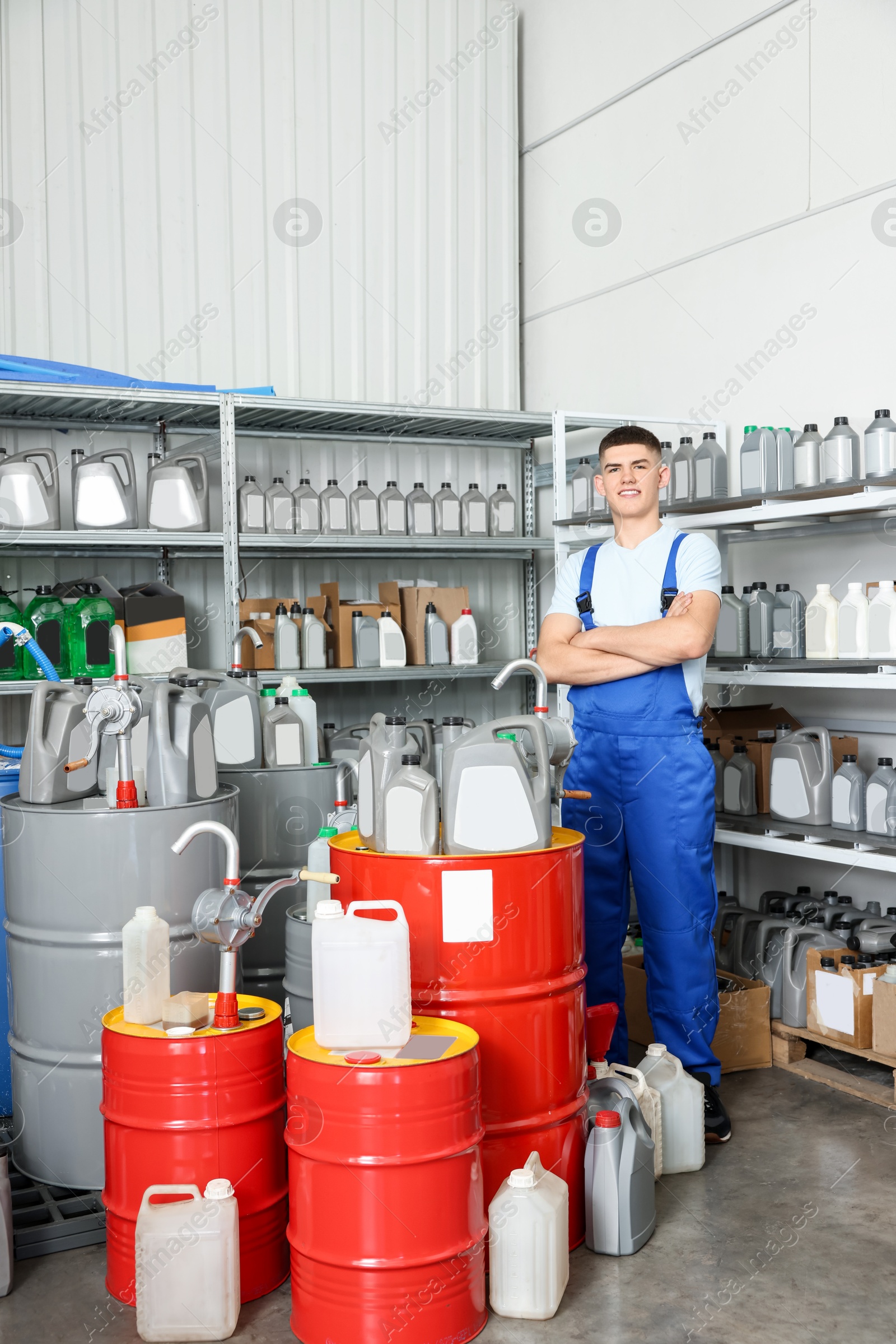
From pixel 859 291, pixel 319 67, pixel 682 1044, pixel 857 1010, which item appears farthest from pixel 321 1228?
pixel 319 67

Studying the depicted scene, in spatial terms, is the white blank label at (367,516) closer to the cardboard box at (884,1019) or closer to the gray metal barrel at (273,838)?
the gray metal barrel at (273,838)

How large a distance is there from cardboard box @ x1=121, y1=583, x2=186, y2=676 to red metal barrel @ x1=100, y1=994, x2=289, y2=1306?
2.22 metres

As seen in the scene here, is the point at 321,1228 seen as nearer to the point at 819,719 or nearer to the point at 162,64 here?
the point at 819,719

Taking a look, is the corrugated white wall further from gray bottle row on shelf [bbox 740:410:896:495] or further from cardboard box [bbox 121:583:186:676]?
gray bottle row on shelf [bbox 740:410:896:495]

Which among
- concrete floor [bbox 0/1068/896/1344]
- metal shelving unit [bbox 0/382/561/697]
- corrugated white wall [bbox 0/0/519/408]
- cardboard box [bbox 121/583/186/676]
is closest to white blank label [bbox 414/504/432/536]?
metal shelving unit [bbox 0/382/561/697]

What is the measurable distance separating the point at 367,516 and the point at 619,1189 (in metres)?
3.28

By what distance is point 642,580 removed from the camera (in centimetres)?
331

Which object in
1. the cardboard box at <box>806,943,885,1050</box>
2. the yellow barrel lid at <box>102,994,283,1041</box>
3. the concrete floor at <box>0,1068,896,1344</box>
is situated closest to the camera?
the concrete floor at <box>0,1068,896,1344</box>

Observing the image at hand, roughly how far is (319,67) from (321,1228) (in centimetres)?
528

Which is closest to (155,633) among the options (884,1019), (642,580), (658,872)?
(642,580)

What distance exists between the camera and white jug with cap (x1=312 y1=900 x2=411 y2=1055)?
2215 millimetres

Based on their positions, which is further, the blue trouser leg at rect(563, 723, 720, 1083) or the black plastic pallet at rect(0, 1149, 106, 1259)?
the blue trouser leg at rect(563, 723, 720, 1083)

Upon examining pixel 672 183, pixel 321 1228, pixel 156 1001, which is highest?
pixel 672 183

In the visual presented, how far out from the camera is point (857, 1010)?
11.6 feet
